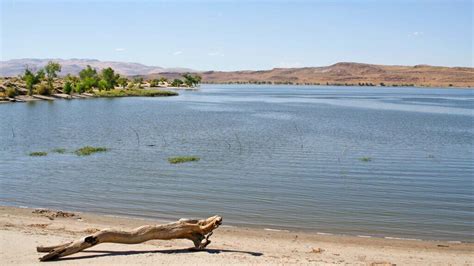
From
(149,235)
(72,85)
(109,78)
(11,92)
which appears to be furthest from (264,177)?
(109,78)

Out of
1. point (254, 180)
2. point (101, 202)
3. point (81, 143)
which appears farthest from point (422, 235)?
point (81, 143)

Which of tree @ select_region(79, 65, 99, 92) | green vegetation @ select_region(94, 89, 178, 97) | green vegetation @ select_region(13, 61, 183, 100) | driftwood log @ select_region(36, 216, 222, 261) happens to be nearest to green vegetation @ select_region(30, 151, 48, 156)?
driftwood log @ select_region(36, 216, 222, 261)

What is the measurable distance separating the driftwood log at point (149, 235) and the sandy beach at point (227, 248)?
0.23m

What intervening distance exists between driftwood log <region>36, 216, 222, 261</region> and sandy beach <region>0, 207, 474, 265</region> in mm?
233

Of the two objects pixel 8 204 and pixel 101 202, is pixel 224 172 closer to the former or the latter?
pixel 101 202

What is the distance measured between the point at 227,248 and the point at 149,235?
2.11m

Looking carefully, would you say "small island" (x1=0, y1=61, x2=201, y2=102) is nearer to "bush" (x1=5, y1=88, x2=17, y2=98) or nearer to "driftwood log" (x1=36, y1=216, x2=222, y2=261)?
"bush" (x1=5, y1=88, x2=17, y2=98)

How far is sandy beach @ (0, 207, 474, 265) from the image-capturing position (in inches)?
490

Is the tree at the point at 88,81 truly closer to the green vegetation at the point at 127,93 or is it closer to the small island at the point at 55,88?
the small island at the point at 55,88

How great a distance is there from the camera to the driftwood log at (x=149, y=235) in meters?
12.3

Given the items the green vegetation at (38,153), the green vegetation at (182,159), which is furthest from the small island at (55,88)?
the green vegetation at (182,159)

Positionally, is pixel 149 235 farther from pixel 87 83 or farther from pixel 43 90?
pixel 87 83

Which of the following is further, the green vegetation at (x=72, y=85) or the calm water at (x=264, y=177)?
the green vegetation at (x=72, y=85)

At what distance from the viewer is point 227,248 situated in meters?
14.0
